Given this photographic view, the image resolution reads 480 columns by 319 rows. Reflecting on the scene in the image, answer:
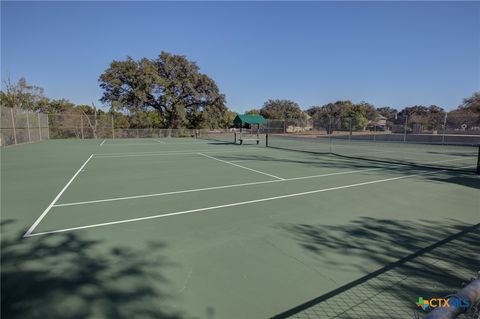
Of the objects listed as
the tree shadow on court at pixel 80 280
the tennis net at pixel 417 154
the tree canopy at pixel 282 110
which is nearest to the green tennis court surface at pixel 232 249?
the tree shadow on court at pixel 80 280

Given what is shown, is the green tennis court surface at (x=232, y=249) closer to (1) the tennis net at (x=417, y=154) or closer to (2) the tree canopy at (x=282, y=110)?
(1) the tennis net at (x=417, y=154)

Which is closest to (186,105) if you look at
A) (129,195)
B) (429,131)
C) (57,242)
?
(429,131)

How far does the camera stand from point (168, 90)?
43.0 metres

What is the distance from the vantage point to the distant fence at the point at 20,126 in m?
20.0

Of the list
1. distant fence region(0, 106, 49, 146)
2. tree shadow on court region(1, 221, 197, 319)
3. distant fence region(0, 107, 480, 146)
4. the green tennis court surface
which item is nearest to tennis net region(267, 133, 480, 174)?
distant fence region(0, 107, 480, 146)

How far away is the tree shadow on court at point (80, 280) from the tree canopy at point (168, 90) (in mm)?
40855

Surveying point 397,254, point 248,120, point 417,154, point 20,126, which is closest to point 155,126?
point 20,126

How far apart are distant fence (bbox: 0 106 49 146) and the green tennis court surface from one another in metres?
16.1

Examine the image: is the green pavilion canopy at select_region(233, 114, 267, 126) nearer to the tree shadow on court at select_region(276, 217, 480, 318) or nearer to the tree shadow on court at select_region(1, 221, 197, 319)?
the tree shadow on court at select_region(276, 217, 480, 318)

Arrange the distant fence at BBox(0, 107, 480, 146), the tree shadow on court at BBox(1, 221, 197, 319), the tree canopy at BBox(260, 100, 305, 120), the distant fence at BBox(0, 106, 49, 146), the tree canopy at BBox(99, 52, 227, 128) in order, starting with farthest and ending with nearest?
1. the tree canopy at BBox(260, 100, 305, 120)
2. the tree canopy at BBox(99, 52, 227, 128)
3. the distant fence at BBox(0, 107, 480, 146)
4. the distant fence at BBox(0, 106, 49, 146)
5. the tree shadow on court at BBox(1, 221, 197, 319)

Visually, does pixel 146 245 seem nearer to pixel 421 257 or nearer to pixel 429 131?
pixel 421 257

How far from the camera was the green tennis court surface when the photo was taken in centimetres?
289

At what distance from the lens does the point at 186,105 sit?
149 feet

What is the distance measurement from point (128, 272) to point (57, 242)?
5.36 ft
